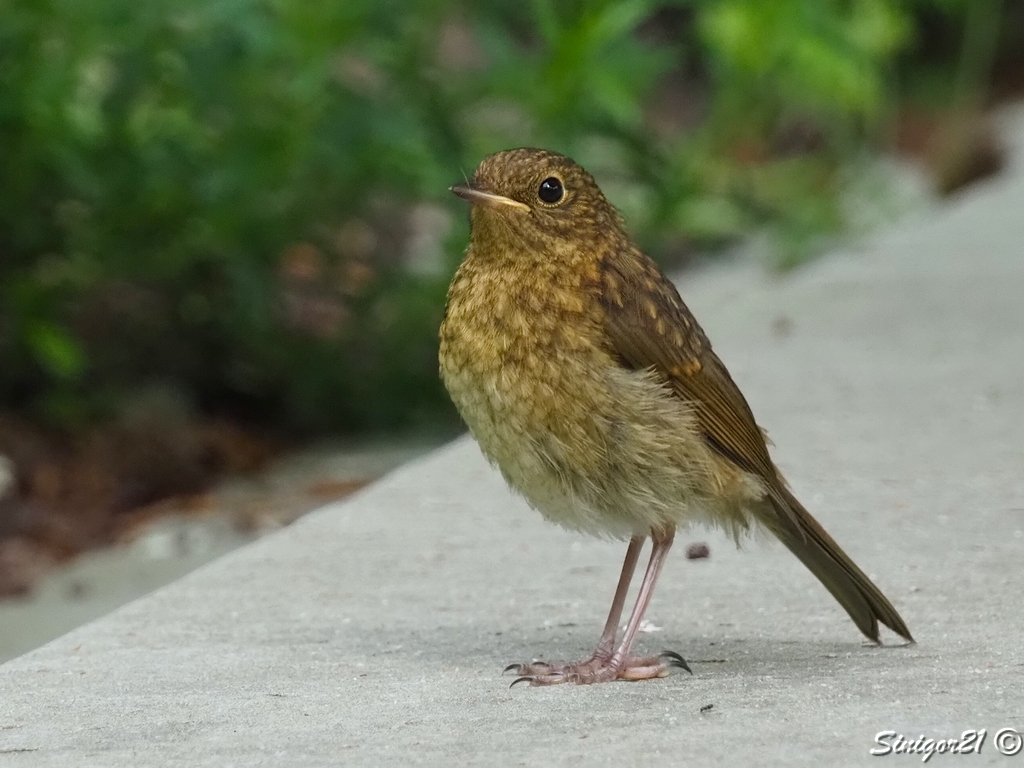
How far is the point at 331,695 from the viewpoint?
4188mm

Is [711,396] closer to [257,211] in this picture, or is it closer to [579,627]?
[579,627]

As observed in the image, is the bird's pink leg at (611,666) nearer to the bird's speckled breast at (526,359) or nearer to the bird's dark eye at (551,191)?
the bird's speckled breast at (526,359)

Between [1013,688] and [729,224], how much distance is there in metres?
8.12

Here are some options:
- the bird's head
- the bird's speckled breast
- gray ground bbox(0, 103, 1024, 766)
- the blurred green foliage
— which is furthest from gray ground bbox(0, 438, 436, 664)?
the bird's head

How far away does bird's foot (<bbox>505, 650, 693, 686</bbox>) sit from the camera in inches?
171

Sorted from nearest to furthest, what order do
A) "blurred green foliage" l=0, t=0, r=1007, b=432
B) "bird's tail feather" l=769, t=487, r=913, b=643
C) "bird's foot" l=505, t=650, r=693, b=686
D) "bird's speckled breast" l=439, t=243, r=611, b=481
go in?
"bird's foot" l=505, t=650, r=693, b=686
"bird's speckled breast" l=439, t=243, r=611, b=481
"bird's tail feather" l=769, t=487, r=913, b=643
"blurred green foliage" l=0, t=0, r=1007, b=432

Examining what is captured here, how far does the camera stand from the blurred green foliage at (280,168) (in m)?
7.32

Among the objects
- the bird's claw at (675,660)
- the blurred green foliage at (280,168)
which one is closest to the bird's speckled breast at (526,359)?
the bird's claw at (675,660)

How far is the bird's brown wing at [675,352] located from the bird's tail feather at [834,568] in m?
0.11

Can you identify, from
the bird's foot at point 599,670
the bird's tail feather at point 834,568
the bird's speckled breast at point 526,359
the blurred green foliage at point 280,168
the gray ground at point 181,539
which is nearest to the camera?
the bird's foot at point 599,670

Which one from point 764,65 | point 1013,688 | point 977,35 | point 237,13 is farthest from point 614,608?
point 977,35
